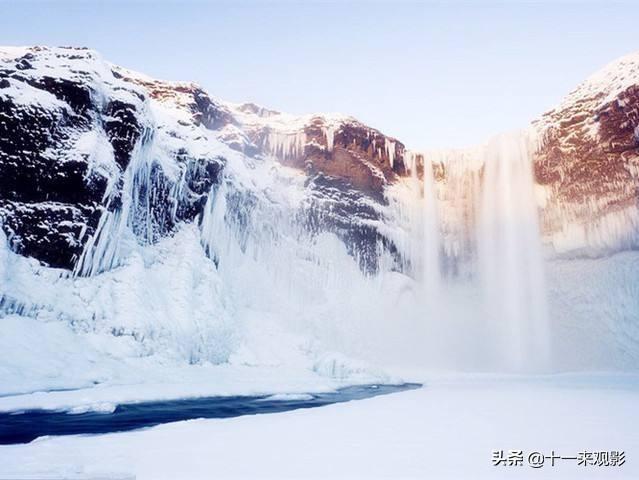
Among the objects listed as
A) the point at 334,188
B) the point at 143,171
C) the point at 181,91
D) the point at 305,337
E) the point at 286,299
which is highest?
the point at 181,91

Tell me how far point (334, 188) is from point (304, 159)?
3.28 metres

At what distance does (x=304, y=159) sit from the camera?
3409 centimetres

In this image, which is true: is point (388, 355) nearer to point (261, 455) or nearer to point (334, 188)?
point (334, 188)

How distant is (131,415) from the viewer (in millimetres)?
8992

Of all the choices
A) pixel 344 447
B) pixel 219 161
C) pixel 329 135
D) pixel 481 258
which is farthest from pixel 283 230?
pixel 344 447

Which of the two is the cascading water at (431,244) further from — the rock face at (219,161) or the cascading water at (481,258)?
the rock face at (219,161)

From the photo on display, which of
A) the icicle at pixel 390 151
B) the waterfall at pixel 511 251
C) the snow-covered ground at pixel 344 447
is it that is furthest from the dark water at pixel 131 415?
the icicle at pixel 390 151

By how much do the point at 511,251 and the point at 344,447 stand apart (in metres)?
30.2

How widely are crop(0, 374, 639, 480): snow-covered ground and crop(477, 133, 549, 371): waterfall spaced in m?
23.7

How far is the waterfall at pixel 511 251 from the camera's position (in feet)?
101

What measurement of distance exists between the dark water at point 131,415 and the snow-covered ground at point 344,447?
0.84 meters

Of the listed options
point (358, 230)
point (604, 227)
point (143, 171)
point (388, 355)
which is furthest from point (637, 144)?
point (143, 171)

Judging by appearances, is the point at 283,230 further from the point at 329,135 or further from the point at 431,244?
the point at 431,244

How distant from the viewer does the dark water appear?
286 inches
